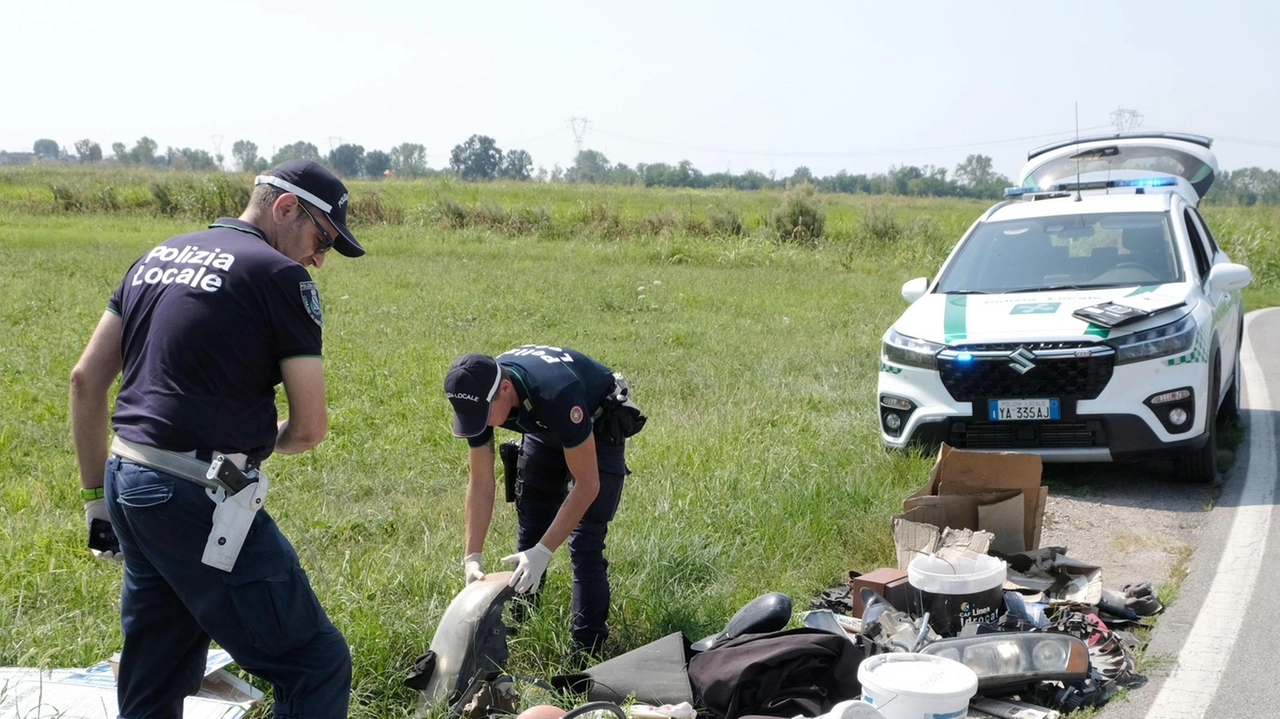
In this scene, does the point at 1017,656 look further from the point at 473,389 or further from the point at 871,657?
the point at 473,389

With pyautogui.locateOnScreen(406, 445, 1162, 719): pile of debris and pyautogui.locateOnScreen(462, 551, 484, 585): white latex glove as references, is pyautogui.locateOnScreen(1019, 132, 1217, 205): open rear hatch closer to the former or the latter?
pyautogui.locateOnScreen(406, 445, 1162, 719): pile of debris

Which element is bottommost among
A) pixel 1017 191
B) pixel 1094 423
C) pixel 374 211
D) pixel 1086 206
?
pixel 1094 423

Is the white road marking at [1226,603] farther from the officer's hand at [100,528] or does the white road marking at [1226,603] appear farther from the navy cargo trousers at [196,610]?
the officer's hand at [100,528]

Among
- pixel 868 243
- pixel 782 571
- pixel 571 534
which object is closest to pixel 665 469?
pixel 782 571

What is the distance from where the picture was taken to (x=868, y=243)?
85.1ft

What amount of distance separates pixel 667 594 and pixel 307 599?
210cm

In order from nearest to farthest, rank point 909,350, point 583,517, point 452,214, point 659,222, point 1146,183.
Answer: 1. point 583,517
2. point 909,350
3. point 1146,183
4. point 659,222
5. point 452,214

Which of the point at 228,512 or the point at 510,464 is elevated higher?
the point at 228,512

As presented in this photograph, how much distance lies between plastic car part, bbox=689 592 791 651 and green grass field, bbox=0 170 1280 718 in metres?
0.40

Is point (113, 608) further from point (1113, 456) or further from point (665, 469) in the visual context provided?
point (1113, 456)

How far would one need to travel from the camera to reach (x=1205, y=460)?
6426mm

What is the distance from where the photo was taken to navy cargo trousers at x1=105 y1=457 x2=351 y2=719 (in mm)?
2740

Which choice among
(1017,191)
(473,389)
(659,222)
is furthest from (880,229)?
(473,389)

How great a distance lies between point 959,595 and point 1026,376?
240cm
